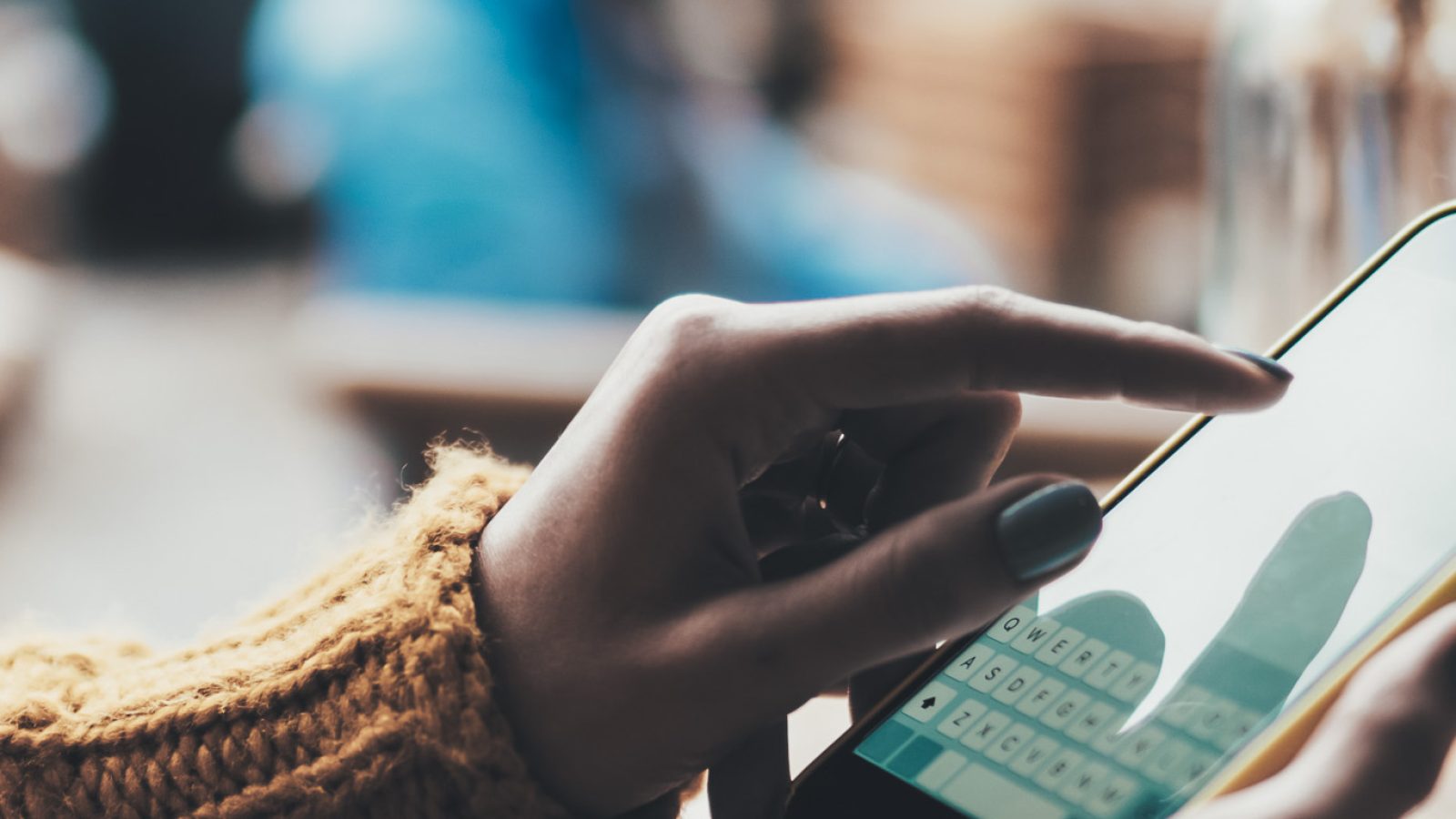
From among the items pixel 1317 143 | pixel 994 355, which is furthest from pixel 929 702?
pixel 1317 143

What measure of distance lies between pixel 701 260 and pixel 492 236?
0.88ft

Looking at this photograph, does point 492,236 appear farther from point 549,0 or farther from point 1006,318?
point 1006,318

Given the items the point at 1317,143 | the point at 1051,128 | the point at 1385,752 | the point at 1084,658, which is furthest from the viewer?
the point at 1051,128

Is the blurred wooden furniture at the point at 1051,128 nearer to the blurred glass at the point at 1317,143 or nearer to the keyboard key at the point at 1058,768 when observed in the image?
the blurred glass at the point at 1317,143

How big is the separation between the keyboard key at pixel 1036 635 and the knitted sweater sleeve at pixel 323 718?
15cm

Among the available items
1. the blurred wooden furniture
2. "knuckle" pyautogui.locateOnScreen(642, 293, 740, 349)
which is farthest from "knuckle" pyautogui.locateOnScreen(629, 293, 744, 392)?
the blurred wooden furniture

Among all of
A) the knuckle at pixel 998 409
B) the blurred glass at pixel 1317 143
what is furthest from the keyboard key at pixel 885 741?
the blurred glass at pixel 1317 143

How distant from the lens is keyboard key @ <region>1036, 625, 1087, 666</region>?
37 centimetres

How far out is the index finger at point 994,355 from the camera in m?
0.32

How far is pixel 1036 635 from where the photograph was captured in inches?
15.2

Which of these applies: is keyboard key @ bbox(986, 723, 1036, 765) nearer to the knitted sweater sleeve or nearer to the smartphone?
the smartphone

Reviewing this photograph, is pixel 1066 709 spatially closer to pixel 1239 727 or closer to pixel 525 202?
pixel 1239 727

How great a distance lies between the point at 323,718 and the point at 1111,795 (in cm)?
23

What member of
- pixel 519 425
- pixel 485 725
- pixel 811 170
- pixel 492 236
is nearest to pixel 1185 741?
pixel 485 725
